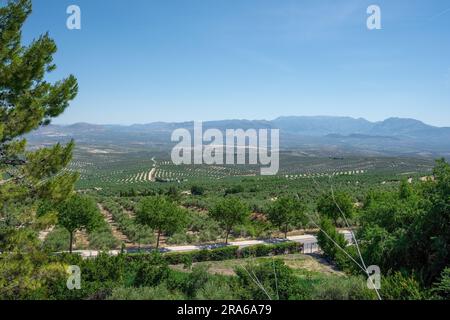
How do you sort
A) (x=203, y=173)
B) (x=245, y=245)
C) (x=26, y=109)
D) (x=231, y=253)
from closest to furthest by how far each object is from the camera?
(x=26, y=109) < (x=231, y=253) < (x=245, y=245) < (x=203, y=173)

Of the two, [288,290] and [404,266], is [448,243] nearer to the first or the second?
[404,266]

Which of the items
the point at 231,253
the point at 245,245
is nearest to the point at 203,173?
the point at 245,245

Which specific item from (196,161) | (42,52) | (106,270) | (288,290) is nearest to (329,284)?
(288,290)

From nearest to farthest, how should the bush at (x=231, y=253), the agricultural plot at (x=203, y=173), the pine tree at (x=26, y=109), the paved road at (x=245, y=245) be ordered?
the pine tree at (x=26, y=109)
the bush at (x=231, y=253)
the paved road at (x=245, y=245)
the agricultural plot at (x=203, y=173)

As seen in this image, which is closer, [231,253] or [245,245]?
[231,253]

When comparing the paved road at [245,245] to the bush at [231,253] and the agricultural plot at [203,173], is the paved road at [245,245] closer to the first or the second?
the bush at [231,253]

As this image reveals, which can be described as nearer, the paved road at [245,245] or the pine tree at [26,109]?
the pine tree at [26,109]

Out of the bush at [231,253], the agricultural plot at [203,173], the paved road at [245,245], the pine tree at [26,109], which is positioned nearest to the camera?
the pine tree at [26,109]

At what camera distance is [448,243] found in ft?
43.0

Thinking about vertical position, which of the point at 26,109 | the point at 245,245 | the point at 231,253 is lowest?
the point at 245,245

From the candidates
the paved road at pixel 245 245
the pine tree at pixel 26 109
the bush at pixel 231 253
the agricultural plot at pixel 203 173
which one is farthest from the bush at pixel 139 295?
the agricultural plot at pixel 203 173

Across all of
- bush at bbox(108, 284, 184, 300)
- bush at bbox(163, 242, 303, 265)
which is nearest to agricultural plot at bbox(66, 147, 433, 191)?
bush at bbox(163, 242, 303, 265)

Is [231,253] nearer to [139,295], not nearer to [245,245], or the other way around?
[245,245]

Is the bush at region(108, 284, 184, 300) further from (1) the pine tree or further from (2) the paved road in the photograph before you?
(2) the paved road
